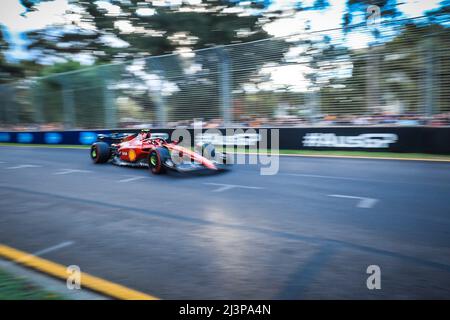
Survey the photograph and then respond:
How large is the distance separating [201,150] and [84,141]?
10186 mm

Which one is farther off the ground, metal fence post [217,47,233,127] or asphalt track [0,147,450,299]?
metal fence post [217,47,233,127]

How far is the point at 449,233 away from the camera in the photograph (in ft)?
10.9

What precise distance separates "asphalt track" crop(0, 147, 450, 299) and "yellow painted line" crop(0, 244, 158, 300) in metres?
0.07

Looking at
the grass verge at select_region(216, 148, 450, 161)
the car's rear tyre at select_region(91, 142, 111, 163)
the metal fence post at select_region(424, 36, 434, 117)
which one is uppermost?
the metal fence post at select_region(424, 36, 434, 117)

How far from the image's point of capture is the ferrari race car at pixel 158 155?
675cm

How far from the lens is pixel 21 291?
2.34m

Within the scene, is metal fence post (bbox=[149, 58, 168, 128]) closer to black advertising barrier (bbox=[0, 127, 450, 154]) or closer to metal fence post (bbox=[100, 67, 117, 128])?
black advertising barrier (bbox=[0, 127, 450, 154])

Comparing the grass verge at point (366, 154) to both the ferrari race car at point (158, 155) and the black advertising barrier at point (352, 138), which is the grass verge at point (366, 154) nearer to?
the black advertising barrier at point (352, 138)

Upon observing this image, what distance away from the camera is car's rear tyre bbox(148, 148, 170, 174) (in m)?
6.77

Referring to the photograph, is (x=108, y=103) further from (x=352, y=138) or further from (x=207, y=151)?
(x=352, y=138)

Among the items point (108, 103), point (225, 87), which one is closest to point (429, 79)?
point (225, 87)

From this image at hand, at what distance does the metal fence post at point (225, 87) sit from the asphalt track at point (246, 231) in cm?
578
